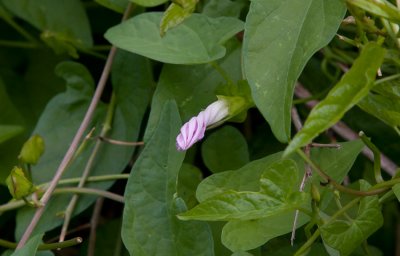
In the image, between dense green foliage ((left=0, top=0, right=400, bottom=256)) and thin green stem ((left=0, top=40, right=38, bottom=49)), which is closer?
dense green foliage ((left=0, top=0, right=400, bottom=256))

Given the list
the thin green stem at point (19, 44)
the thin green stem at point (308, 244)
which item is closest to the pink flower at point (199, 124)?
the thin green stem at point (308, 244)

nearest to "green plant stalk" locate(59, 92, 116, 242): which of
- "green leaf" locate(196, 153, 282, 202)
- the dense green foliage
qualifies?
the dense green foliage

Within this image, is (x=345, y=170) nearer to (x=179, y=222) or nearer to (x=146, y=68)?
(x=179, y=222)

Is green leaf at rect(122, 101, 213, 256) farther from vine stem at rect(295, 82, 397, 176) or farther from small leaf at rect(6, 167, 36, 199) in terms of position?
vine stem at rect(295, 82, 397, 176)

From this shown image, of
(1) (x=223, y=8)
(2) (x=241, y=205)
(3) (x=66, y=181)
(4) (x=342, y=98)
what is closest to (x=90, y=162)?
(3) (x=66, y=181)

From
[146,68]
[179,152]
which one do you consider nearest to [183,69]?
[146,68]

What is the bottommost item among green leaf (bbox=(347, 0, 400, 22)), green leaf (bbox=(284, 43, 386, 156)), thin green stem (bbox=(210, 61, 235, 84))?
thin green stem (bbox=(210, 61, 235, 84))

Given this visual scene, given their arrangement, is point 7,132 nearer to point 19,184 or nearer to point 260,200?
point 19,184

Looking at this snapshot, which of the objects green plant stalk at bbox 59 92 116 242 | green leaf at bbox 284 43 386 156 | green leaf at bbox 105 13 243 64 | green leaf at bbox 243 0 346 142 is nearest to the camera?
green leaf at bbox 284 43 386 156
